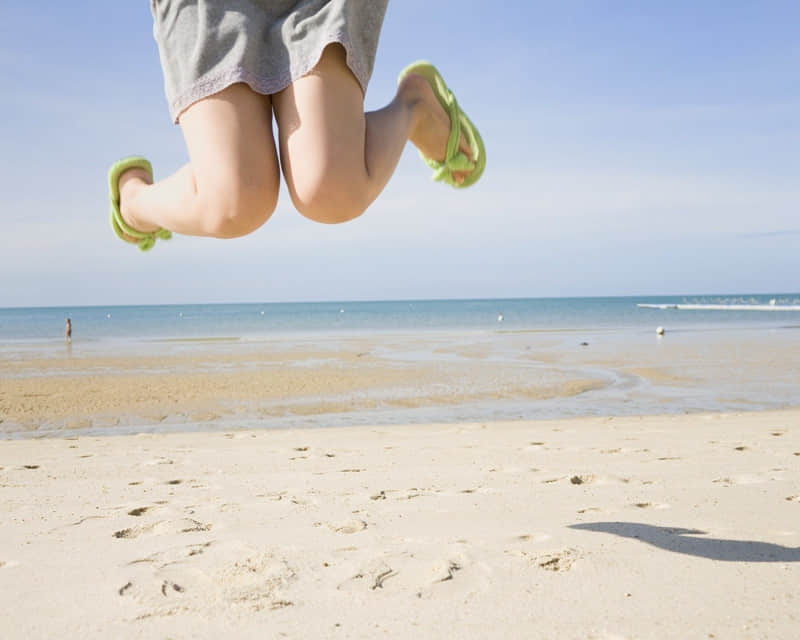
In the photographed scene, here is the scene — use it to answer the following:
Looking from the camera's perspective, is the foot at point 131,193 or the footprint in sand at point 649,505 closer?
the foot at point 131,193

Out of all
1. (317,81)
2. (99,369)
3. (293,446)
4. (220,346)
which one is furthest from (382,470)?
(220,346)

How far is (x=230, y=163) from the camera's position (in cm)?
228

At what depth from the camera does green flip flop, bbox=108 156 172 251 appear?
9.65 feet

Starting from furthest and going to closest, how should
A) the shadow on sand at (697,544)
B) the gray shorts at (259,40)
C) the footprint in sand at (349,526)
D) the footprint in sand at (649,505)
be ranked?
1. the footprint in sand at (649,505)
2. the footprint in sand at (349,526)
3. the shadow on sand at (697,544)
4. the gray shorts at (259,40)

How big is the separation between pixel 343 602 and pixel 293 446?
4.40m

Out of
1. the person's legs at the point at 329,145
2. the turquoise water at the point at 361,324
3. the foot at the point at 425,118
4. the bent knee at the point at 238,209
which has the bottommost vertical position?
the turquoise water at the point at 361,324

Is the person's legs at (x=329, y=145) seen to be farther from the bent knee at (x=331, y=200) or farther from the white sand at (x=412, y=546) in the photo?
the white sand at (x=412, y=546)

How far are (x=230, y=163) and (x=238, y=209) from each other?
146 millimetres

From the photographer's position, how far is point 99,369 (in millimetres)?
16812

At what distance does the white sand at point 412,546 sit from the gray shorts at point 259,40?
172 cm

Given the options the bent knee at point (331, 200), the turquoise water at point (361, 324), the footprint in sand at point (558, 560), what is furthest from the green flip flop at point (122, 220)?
the turquoise water at point (361, 324)

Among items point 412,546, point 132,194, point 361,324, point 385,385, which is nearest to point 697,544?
point 412,546

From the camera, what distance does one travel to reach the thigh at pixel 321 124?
2.27 metres

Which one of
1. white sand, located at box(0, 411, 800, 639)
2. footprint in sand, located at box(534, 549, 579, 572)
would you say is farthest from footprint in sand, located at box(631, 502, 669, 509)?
footprint in sand, located at box(534, 549, 579, 572)
